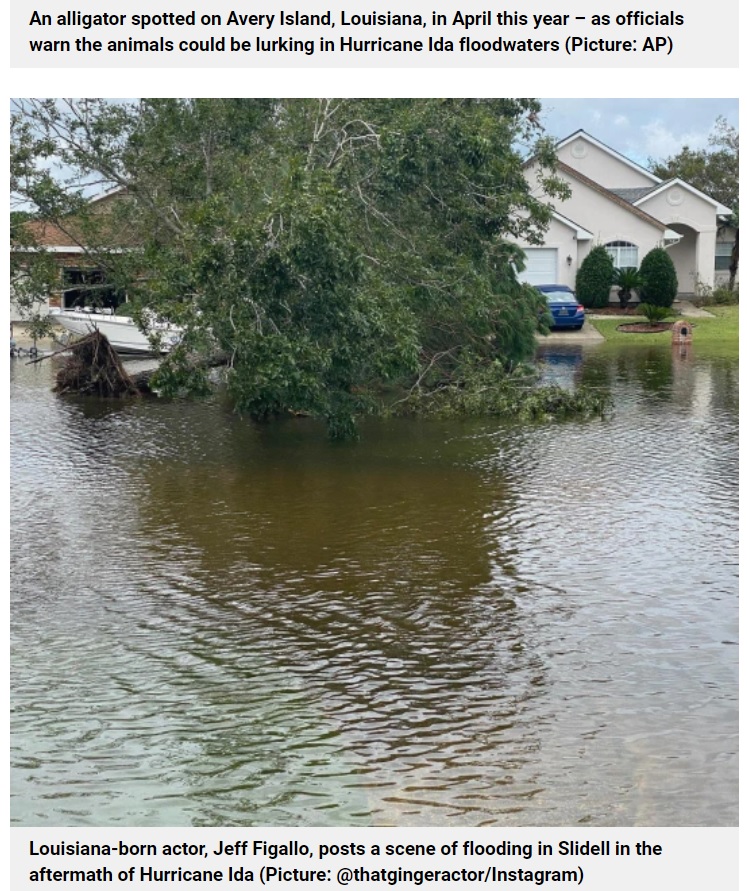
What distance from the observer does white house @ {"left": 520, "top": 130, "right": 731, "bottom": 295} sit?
4559 centimetres

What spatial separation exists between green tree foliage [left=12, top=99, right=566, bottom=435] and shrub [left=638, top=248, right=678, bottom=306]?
1814 cm

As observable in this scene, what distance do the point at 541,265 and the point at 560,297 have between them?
5.04 m

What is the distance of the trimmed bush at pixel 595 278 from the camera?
44938 mm

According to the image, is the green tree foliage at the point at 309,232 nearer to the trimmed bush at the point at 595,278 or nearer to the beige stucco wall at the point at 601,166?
the trimmed bush at the point at 595,278

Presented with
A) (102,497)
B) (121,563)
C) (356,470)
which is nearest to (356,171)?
(356,470)

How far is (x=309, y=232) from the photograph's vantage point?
16828 millimetres

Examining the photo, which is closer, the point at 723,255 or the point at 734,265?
the point at 734,265

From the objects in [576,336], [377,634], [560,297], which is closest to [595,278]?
[560,297]

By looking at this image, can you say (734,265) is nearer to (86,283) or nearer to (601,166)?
(601,166)

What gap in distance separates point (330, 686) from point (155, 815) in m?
2.35

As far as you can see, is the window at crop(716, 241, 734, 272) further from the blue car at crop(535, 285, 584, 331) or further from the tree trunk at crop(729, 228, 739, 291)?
the blue car at crop(535, 285, 584, 331)

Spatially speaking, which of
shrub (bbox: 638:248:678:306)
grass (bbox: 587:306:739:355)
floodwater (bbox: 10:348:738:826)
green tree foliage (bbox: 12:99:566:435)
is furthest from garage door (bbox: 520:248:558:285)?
floodwater (bbox: 10:348:738:826)

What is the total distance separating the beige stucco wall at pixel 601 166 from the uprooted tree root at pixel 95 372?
2856cm
